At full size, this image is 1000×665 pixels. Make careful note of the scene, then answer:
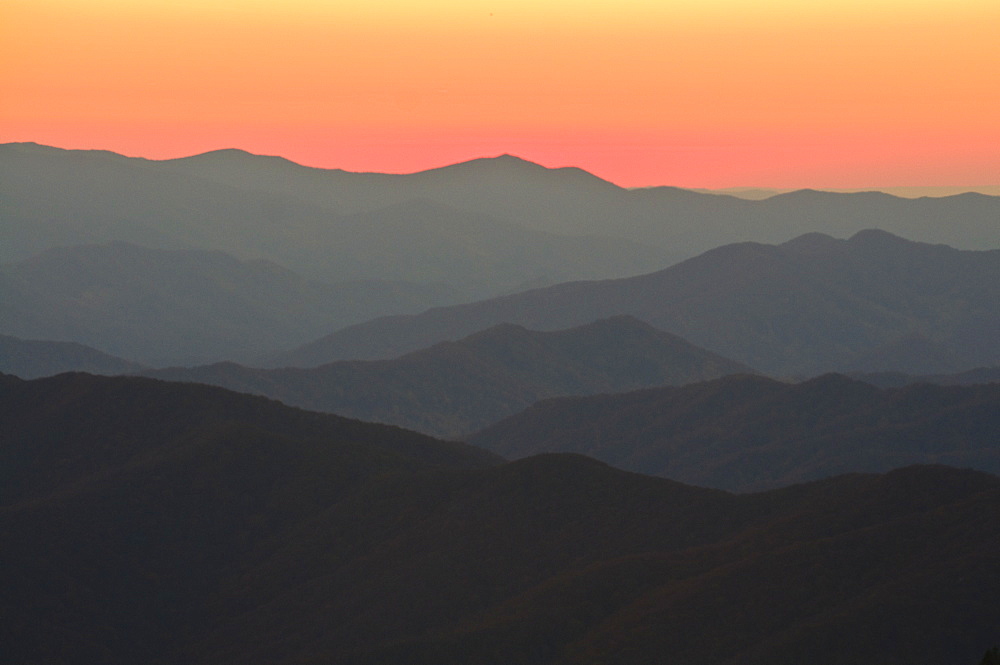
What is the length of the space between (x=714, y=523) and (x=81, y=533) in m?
31.5

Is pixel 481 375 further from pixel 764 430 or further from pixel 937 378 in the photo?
pixel 937 378

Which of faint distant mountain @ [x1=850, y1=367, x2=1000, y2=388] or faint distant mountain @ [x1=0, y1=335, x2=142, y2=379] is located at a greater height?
faint distant mountain @ [x1=0, y1=335, x2=142, y2=379]

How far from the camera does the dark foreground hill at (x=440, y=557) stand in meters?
42.3

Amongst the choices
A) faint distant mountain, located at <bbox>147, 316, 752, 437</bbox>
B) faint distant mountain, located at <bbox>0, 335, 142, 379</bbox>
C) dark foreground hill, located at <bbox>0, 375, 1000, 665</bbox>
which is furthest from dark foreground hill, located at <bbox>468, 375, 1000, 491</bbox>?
faint distant mountain, located at <bbox>0, 335, 142, 379</bbox>

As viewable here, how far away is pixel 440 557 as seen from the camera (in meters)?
56.2

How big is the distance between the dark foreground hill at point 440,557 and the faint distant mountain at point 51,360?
102773 mm

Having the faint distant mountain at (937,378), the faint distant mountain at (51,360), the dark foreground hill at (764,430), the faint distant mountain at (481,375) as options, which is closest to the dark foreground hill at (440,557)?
the dark foreground hill at (764,430)

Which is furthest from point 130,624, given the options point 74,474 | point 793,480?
point 793,480

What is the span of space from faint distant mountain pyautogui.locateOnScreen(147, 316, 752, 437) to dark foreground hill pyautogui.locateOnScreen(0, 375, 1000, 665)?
220ft

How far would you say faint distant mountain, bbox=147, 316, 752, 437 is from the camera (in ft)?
479

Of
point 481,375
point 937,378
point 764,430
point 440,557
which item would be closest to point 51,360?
point 481,375

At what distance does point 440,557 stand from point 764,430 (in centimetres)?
6761

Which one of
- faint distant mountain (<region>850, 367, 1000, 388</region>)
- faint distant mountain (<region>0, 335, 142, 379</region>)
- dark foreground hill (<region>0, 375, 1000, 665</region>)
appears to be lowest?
dark foreground hill (<region>0, 375, 1000, 665</region>)

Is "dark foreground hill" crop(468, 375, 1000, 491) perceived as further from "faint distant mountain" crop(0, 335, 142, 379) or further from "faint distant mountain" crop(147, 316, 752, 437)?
"faint distant mountain" crop(0, 335, 142, 379)
